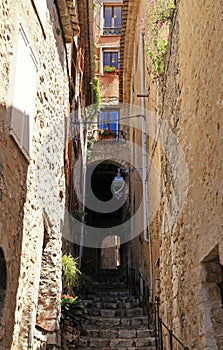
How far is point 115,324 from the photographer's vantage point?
961cm

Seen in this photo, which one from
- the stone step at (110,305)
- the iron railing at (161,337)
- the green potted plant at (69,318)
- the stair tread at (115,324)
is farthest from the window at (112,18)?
the iron railing at (161,337)

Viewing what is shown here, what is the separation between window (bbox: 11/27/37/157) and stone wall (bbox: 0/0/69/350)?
0.45 ft

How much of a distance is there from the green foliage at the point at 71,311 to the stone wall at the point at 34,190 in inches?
22.6

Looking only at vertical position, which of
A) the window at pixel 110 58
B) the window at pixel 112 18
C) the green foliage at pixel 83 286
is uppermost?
the window at pixel 112 18

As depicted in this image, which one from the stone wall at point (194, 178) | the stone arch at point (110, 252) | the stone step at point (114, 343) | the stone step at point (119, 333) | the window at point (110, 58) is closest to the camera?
the stone wall at point (194, 178)

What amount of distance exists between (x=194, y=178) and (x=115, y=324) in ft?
17.6

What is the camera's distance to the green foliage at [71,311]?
815cm

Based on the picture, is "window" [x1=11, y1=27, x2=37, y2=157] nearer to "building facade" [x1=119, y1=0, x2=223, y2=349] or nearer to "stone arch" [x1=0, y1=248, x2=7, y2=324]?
"stone arch" [x1=0, y1=248, x2=7, y2=324]

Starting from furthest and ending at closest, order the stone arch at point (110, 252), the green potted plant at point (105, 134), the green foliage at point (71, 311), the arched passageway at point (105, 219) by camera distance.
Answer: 1. the stone arch at point (110, 252)
2. the arched passageway at point (105, 219)
3. the green potted plant at point (105, 134)
4. the green foliage at point (71, 311)

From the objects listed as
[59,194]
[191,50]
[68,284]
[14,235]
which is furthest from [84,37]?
[14,235]

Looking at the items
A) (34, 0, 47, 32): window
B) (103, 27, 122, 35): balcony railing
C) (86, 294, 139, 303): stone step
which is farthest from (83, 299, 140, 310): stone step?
(103, 27, 122, 35): balcony railing

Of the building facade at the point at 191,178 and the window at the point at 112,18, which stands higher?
the window at the point at 112,18

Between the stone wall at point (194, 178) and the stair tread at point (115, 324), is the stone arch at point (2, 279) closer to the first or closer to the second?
the stone wall at point (194, 178)

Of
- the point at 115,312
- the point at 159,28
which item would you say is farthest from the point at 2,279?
the point at 115,312
